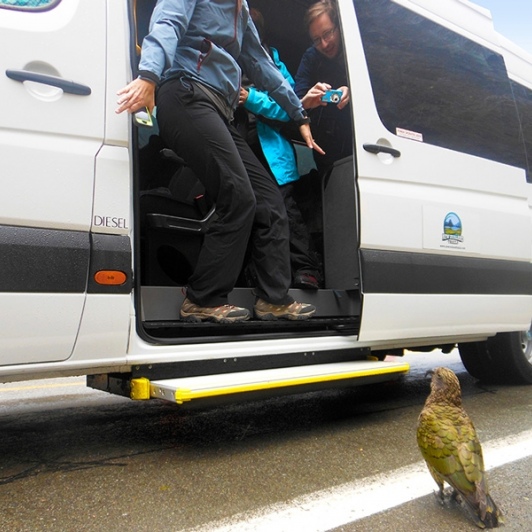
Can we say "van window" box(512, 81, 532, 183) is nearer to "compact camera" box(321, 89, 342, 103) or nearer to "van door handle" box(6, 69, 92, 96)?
"compact camera" box(321, 89, 342, 103)

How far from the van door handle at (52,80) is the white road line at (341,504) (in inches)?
62.3

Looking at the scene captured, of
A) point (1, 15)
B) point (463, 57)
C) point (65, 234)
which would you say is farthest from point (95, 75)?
point (463, 57)

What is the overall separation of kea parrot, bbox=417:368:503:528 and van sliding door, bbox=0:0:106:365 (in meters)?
1.30

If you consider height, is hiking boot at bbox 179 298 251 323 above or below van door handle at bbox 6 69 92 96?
below

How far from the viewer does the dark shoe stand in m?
3.14

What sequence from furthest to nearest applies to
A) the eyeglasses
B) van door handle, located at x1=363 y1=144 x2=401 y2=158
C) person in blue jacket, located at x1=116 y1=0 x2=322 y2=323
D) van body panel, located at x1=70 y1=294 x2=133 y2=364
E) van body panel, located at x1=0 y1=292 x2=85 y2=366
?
the eyeglasses
van door handle, located at x1=363 y1=144 x2=401 y2=158
person in blue jacket, located at x1=116 y1=0 x2=322 y2=323
van body panel, located at x1=70 y1=294 x2=133 y2=364
van body panel, located at x1=0 y1=292 x2=85 y2=366

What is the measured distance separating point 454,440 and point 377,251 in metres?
1.34

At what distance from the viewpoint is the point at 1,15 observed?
1.88 meters

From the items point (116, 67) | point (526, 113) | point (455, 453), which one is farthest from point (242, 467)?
point (526, 113)

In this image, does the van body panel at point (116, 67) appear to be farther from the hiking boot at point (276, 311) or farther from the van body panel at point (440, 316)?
the van body panel at point (440, 316)

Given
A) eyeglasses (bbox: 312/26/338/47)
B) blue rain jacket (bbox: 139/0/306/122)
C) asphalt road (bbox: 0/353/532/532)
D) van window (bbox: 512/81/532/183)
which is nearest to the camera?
asphalt road (bbox: 0/353/532/532)

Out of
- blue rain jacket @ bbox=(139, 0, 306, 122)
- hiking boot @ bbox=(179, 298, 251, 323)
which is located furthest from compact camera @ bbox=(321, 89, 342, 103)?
hiking boot @ bbox=(179, 298, 251, 323)

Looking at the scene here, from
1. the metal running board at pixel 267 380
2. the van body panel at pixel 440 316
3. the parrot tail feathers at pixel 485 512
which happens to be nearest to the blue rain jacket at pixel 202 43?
the metal running board at pixel 267 380

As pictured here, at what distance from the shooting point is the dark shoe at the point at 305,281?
10.3 feet
